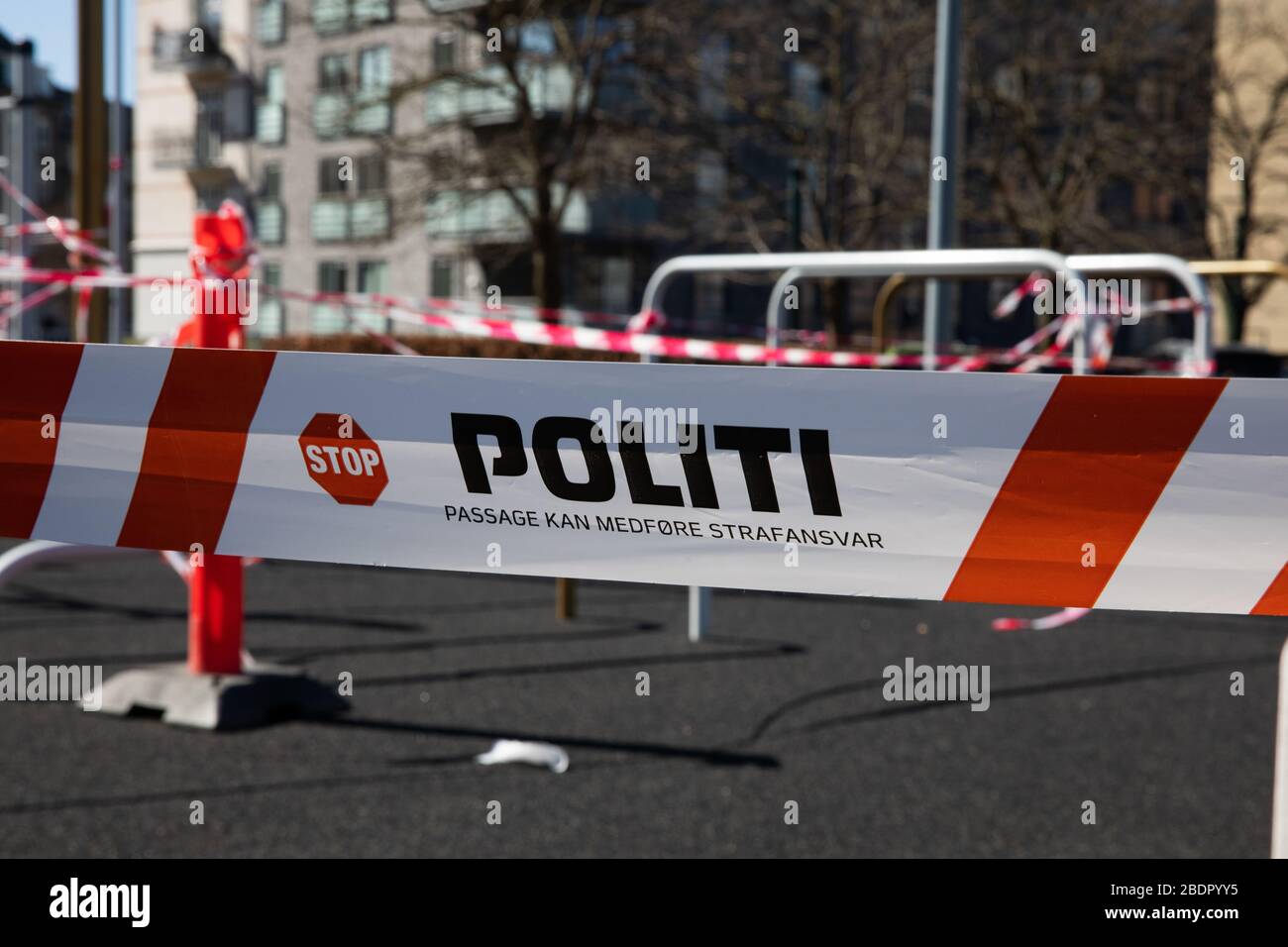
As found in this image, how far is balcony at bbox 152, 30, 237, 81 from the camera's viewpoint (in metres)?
32.3

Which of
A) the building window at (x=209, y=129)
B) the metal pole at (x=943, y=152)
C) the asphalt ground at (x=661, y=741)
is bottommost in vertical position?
the asphalt ground at (x=661, y=741)

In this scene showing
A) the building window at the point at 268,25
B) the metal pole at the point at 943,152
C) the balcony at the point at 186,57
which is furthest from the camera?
the building window at the point at 268,25

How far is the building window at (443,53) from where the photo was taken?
24.1 metres

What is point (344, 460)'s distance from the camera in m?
2.22

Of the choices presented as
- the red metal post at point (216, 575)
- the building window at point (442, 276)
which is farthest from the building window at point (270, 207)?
the red metal post at point (216, 575)

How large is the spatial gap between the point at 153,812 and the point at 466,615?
11.9 feet

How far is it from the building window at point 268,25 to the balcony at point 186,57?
1182 millimetres

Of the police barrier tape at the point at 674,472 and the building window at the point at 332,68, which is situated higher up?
the building window at the point at 332,68

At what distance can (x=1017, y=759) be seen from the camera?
546 cm

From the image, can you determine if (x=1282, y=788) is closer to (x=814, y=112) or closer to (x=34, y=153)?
(x=814, y=112)

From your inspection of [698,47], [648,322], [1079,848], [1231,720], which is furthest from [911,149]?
[1079,848]

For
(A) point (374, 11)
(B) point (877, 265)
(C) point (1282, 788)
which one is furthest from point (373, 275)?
(C) point (1282, 788)

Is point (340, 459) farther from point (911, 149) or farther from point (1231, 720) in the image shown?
point (911, 149)

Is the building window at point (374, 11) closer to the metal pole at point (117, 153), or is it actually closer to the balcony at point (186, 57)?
the metal pole at point (117, 153)
